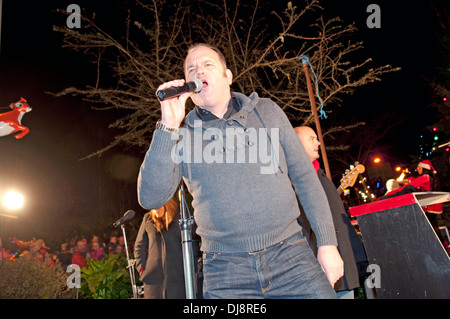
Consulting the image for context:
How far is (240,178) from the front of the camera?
71.2 inches

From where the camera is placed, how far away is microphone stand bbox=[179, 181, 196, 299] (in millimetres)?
1990

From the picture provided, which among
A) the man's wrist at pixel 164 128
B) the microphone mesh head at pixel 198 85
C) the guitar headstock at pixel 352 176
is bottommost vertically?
the man's wrist at pixel 164 128

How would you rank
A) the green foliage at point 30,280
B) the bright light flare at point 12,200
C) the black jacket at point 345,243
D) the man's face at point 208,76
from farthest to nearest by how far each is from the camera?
1. the bright light flare at point 12,200
2. the green foliage at point 30,280
3. the black jacket at point 345,243
4. the man's face at point 208,76

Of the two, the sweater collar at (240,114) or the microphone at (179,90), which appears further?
the sweater collar at (240,114)

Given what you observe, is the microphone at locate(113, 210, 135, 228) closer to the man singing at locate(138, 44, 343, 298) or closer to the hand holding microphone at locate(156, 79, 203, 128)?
the man singing at locate(138, 44, 343, 298)

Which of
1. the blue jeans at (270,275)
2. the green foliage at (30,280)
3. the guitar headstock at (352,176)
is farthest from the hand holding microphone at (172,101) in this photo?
the guitar headstock at (352,176)

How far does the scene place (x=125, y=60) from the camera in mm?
7914

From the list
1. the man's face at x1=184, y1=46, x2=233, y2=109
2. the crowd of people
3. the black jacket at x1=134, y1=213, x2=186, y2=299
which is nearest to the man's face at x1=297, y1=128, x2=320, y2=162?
the black jacket at x1=134, y1=213, x2=186, y2=299

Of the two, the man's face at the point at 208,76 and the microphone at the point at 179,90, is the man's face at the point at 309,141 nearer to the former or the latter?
the man's face at the point at 208,76

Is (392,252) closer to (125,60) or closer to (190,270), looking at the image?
(190,270)

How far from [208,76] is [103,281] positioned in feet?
17.5

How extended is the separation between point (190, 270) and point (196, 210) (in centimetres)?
39

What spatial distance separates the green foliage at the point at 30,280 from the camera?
16.7 feet
